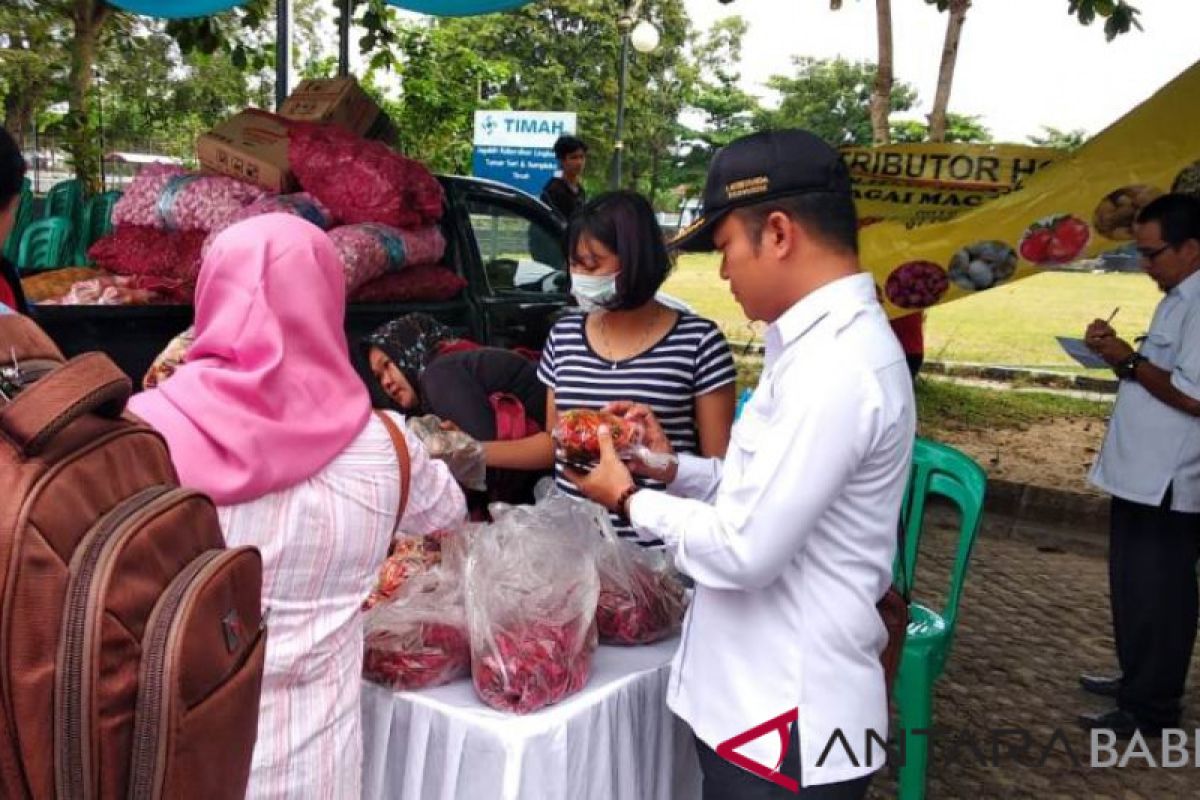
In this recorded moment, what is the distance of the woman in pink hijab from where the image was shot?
1.32 meters

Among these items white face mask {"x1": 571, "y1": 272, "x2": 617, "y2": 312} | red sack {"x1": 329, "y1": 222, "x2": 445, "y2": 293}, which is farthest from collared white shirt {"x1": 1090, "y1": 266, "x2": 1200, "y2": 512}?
red sack {"x1": 329, "y1": 222, "x2": 445, "y2": 293}

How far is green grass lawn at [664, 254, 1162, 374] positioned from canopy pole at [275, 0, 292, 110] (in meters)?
4.08

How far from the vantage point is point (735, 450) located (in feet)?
4.69

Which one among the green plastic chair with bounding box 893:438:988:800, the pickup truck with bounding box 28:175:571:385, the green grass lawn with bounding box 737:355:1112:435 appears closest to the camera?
the green plastic chair with bounding box 893:438:988:800

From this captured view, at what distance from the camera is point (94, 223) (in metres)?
4.92

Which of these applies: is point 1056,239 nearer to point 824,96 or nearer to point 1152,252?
point 1152,252

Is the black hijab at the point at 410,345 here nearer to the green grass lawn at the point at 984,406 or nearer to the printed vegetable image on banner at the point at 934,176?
the printed vegetable image on banner at the point at 934,176

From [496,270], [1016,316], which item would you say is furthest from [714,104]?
[496,270]

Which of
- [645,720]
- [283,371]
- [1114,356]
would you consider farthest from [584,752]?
[1114,356]

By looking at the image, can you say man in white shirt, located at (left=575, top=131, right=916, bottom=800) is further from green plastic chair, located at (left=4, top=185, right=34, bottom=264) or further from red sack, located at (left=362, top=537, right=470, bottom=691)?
green plastic chair, located at (left=4, top=185, right=34, bottom=264)

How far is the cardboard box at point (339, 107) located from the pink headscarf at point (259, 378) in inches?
150

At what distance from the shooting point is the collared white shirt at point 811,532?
127 cm

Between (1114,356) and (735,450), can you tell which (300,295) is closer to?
(735,450)

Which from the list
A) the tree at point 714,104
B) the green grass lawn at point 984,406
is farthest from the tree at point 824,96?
the green grass lawn at point 984,406
